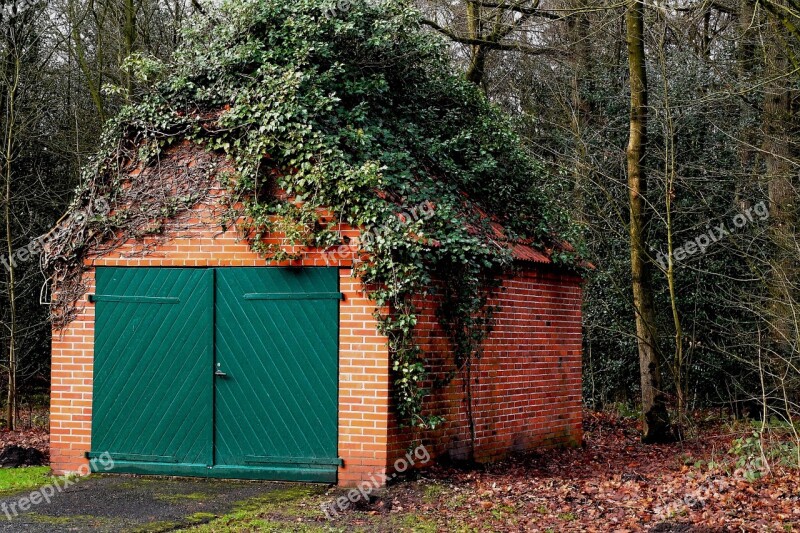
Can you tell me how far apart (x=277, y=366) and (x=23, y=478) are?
130 inches

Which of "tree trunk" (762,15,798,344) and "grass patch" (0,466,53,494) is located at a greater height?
"tree trunk" (762,15,798,344)

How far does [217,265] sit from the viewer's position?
1019 cm

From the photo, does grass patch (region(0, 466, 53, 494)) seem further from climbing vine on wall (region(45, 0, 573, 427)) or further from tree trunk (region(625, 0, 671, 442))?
tree trunk (region(625, 0, 671, 442))

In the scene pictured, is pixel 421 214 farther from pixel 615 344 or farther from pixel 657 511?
pixel 615 344

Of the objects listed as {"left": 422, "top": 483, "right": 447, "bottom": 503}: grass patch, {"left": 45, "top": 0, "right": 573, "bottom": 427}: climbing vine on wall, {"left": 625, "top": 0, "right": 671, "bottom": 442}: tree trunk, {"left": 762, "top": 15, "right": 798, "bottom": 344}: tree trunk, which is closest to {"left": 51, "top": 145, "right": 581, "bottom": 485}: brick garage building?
{"left": 45, "top": 0, "right": 573, "bottom": 427}: climbing vine on wall

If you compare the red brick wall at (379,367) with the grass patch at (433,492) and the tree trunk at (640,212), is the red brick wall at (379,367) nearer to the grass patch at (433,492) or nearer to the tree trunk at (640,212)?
the grass patch at (433,492)

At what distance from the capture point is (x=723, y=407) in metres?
17.3

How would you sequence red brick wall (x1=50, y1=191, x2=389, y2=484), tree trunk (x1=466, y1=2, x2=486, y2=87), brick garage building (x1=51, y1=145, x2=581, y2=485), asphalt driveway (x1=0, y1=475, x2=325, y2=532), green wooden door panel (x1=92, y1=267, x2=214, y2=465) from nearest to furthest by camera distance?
asphalt driveway (x1=0, y1=475, x2=325, y2=532)
red brick wall (x1=50, y1=191, x2=389, y2=484)
brick garage building (x1=51, y1=145, x2=581, y2=485)
green wooden door panel (x1=92, y1=267, x2=214, y2=465)
tree trunk (x1=466, y1=2, x2=486, y2=87)

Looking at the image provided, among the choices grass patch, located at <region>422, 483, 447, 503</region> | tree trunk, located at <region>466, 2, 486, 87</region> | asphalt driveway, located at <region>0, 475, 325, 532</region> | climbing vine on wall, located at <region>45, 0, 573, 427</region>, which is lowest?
asphalt driveway, located at <region>0, 475, 325, 532</region>

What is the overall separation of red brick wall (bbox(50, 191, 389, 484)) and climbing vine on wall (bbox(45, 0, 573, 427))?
196 mm

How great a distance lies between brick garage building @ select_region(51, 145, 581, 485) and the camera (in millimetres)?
9727

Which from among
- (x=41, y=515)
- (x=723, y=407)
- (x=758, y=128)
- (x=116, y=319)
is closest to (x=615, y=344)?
(x=723, y=407)

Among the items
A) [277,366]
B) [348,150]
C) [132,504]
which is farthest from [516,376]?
[132,504]

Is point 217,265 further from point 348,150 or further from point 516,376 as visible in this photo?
point 516,376
